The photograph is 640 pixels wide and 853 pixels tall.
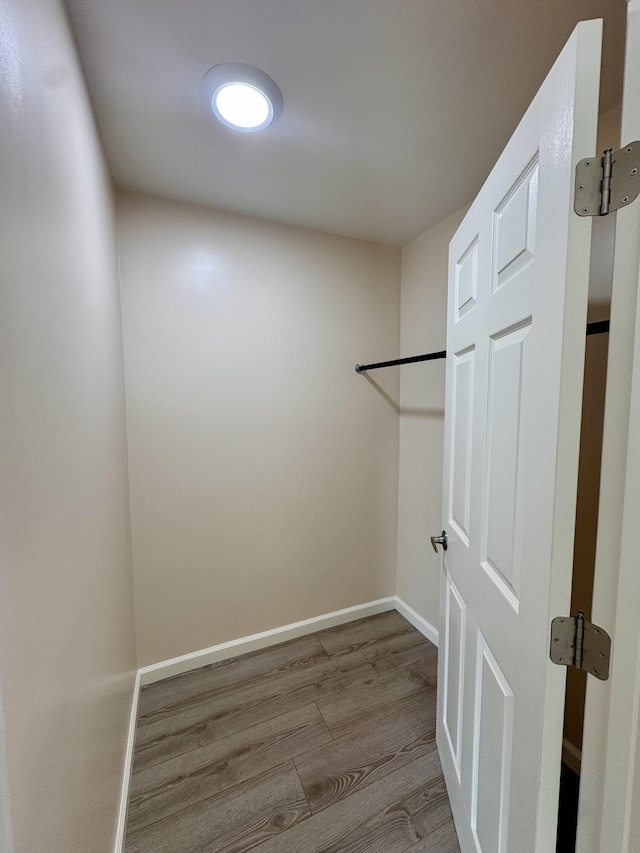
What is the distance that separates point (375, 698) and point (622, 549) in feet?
5.16

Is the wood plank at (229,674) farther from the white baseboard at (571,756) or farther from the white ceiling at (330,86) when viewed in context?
the white ceiling at (330,86)

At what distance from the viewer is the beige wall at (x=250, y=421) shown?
1.67 m

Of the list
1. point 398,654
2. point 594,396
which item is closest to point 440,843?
point 398,654

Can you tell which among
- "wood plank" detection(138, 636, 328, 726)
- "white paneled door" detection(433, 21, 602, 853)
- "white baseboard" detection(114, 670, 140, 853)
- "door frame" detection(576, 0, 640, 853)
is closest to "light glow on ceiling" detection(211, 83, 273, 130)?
"white paneled door" detection(433, 21, 602, 853)

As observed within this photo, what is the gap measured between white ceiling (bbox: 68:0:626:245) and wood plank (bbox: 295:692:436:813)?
243 centimetres

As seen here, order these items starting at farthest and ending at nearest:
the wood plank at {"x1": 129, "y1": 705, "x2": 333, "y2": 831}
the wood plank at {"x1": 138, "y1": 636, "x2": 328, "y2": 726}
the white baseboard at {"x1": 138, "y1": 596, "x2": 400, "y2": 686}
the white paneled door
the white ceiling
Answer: the white baseboard at {"x1": 138, "y1": 596, "x2": 400, "y2": 686}, the wood plank at {"x1": 138, "y1": 636, "x2": 328, "y2": 726}, the wood plank at {"x1": 129, "y1": 705, "x2": 333, "y2": 831}, the white ceiling, the white paneled door

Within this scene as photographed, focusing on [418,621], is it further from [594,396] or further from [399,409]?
[594,396]

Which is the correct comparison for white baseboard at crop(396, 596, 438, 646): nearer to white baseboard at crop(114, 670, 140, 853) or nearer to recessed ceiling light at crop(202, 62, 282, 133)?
white baseboard at crop(114, 670, 140, 853)

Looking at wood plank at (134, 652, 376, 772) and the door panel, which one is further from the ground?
the door panel

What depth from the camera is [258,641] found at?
6.38ft

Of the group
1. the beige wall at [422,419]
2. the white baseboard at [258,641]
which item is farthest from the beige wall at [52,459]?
the beige wall at [422,419]

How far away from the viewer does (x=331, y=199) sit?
5.46 ft

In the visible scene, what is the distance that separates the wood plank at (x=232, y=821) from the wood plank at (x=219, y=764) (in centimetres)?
3

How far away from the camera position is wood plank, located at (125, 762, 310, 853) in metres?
1.08
